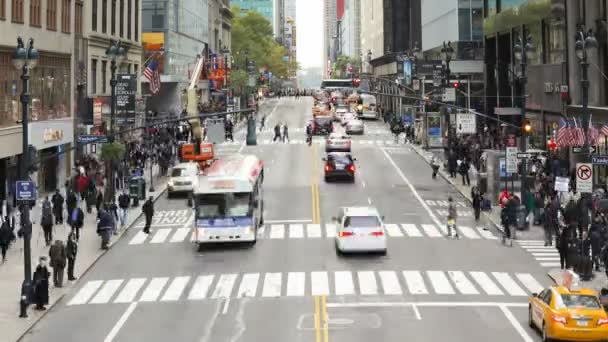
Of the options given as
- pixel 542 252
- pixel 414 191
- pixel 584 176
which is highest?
pixel 584 176

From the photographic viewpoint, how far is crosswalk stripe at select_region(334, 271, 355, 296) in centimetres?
2608

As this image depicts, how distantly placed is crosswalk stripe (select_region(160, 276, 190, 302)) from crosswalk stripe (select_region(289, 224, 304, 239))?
8.38 m

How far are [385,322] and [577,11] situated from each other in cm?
3661

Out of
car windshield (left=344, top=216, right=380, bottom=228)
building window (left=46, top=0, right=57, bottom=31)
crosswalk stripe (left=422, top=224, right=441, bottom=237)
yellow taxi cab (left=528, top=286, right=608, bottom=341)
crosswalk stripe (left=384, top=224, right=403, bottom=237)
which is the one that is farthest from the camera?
building window (left=46, top=0, right=57, bottom=31)

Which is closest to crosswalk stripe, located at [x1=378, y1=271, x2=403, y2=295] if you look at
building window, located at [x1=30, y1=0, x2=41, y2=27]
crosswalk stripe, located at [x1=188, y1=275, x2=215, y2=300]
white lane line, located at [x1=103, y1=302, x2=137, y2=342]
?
crosswalk stripe, located at [x1=188, y1=275, x2=215, y2=300]

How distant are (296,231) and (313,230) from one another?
2.49ft

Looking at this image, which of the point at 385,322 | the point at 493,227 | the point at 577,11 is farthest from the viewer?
the point at 577,11

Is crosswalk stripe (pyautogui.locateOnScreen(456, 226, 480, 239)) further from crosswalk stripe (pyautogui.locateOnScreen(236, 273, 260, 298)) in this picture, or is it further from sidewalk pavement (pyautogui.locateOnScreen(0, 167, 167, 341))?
sidewalk pavement (pyautogui.locateOnScreen(0, 167, 167, 341))

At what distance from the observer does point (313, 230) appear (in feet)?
125

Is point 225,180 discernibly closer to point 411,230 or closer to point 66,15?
point 411,230

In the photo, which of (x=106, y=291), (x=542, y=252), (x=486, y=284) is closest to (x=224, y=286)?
(x=106, y=291)

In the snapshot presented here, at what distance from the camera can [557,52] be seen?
59.1m

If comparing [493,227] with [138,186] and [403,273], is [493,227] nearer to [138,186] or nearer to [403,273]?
[403,273]

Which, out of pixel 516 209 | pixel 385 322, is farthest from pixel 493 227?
pixel 385 322
